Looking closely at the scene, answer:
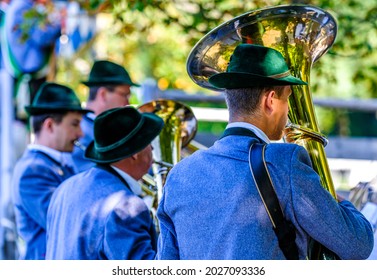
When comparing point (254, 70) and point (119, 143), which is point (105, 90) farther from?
point (254, 70)

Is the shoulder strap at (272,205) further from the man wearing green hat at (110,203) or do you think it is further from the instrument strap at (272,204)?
the man wearing green hat at (110,203)

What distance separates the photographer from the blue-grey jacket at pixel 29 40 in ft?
29.9

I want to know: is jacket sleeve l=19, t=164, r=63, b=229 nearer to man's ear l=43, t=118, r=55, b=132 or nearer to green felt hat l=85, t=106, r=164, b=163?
man's ear l=43, t=118, r=55, b=132

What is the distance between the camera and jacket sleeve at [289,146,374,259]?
3102mm

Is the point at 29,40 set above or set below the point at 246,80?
below

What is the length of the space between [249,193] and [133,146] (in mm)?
1360

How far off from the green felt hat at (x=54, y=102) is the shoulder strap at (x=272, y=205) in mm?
3082

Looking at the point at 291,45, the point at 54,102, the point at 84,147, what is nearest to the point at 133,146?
the point at 291,45

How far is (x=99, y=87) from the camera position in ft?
21.4

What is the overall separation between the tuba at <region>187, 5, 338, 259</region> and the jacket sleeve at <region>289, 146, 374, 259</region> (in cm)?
23

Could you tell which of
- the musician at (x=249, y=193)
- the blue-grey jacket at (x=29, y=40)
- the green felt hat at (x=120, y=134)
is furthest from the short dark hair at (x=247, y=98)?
the blue-grey jacket at (x=29, y=40)

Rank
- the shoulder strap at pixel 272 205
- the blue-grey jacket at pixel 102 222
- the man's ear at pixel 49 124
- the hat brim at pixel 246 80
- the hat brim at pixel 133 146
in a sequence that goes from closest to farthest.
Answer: the shoulder strap at pixel 272 205 < the hat brim at pixel 246 80 < the blue-grey jacket at pixel 102 222 < the hat brim at pixel 133 146 < the man's ear at pixel 49 124

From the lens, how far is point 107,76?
6566 mm

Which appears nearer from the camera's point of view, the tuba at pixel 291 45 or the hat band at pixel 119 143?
the tuba at pixel 291 45
